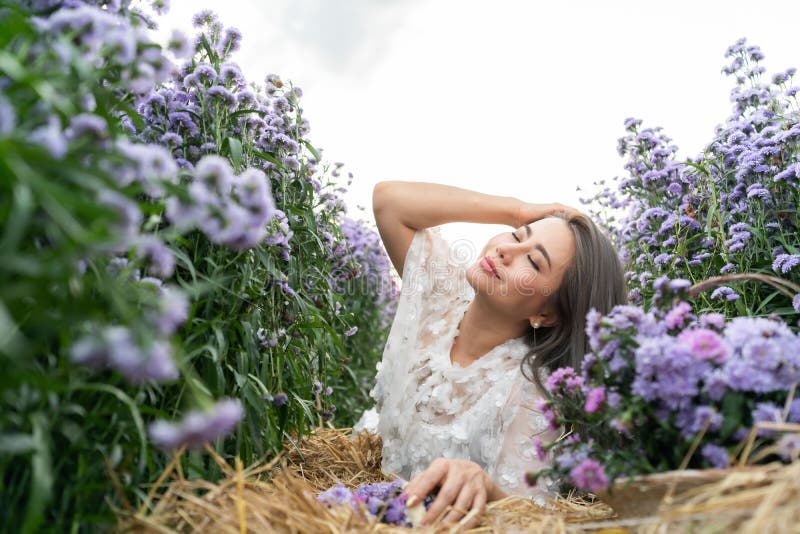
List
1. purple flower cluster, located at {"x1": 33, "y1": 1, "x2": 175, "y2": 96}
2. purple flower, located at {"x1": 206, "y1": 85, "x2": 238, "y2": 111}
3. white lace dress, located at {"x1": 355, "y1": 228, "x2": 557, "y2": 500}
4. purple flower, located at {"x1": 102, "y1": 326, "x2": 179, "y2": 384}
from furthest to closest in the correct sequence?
white lace dress, located at {"x1": 355, "y1": 228, "x2": 557, "y2": 500} < purple flower, located at {"x1": 206, "y1": 85, "x2": 238, "y2": 111} < purple flower cluster, located at {"x1": 33, "y1": 1, "x2": 175, "y2": 96} < purple flower, located at {"x1": 102, "y1": 326, "x2": 179, "y2": 384}

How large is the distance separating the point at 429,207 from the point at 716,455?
4.85 feet

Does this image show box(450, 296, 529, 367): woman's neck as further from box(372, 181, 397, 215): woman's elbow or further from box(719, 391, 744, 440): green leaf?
box(719, 391, 744, 440): green leaf

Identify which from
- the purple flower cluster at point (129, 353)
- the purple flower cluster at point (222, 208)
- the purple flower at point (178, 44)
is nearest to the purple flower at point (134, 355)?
the purple flower cluster at point (129, 353)

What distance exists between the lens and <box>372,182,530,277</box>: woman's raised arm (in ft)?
7.69

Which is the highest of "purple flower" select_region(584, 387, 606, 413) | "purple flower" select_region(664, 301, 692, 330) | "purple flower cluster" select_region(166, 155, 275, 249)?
"purple flower cluster" select_region(166, 155, 275, 249)

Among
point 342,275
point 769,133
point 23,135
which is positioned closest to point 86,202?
point 23,135

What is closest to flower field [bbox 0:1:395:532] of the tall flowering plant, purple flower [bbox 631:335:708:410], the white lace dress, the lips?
the white lace dress

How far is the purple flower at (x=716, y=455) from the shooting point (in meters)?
1.04

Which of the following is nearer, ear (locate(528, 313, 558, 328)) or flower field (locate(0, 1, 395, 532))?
flower field (locate(0, 1, 395, 532))

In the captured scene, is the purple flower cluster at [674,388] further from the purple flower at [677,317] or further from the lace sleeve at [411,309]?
the lace sleeve at [411,309]

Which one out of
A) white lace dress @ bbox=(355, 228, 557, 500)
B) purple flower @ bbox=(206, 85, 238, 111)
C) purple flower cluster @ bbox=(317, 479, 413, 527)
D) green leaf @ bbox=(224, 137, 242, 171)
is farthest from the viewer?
white lace dress @ bbox=(355, 228, 557, 500)

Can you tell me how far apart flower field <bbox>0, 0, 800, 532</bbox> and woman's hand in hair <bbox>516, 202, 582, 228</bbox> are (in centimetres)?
47

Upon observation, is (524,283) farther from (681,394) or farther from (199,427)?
(199,427)

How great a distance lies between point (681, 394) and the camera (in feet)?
3.51
